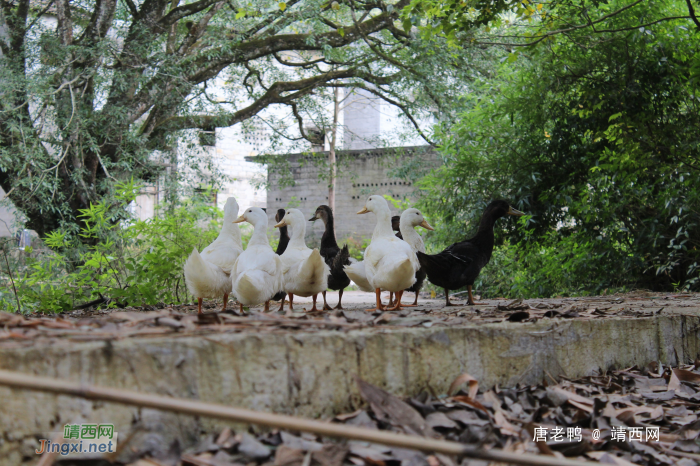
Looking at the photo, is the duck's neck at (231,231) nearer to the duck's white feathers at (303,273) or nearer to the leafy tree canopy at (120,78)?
the duck's white feathers at (303,273)

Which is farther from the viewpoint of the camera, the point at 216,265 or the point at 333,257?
the point at 333,257

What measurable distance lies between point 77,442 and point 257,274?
1.87m

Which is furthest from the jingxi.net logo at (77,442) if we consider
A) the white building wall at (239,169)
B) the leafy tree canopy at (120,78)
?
the white building wall at (239,169)

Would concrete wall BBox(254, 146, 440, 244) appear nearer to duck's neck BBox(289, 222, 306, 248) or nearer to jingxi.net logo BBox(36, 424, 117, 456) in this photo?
duck's neck BBox(289, 222, 306, 248)

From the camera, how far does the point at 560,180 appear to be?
6105 millimetres

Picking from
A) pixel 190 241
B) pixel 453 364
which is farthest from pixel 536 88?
pixel 453 364

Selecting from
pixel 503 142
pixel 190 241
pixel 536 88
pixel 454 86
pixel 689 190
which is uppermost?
pixel 454 86

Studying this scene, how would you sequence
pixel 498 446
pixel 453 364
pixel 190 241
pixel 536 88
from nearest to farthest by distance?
pixel 498 446 < pixel 453 364 < pixel 190 241 < pixel 536 88

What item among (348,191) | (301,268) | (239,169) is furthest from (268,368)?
(239,169)

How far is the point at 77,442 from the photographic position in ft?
4.00

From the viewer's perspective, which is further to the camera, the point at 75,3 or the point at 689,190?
the point at 75,3

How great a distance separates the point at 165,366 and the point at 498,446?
966mm

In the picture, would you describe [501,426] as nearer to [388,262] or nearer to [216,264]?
[388,262]

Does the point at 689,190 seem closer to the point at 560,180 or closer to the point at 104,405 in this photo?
the point at 560,180
